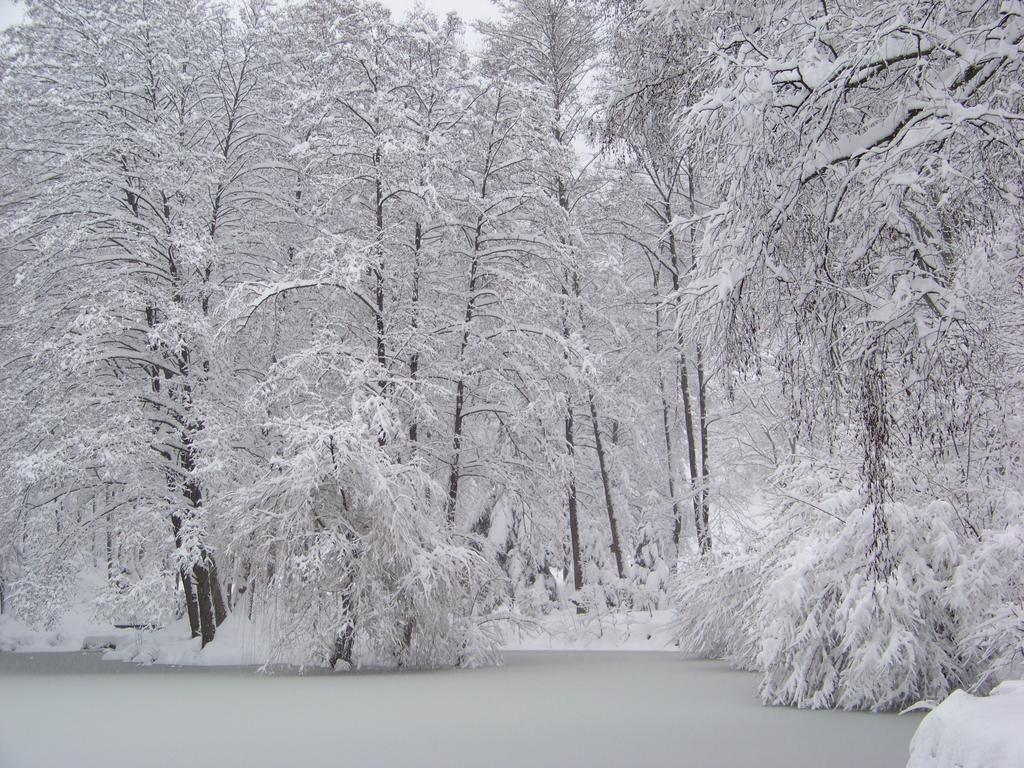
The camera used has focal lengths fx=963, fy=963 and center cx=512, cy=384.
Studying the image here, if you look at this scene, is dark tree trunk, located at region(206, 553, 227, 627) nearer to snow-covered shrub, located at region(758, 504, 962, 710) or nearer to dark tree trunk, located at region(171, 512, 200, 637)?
dark tree trunk, located at region(171, 512, 200, 637)

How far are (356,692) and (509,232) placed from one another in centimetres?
825

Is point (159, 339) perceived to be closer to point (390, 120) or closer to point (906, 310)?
point (390, 120)

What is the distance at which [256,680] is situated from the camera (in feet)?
40.6

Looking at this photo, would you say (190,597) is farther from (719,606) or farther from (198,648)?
(719,606)

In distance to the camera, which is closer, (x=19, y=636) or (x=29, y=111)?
(x=29, y=111)

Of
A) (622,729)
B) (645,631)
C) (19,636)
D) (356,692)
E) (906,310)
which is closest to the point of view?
(906,310)

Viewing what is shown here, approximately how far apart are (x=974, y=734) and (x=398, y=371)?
39.7ft

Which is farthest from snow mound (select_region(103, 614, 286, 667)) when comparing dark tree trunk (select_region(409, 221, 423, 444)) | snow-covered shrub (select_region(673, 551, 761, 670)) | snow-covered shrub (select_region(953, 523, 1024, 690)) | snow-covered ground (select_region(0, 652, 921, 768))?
snow-covered shrub (select_region(953, 523, 1024, 690))

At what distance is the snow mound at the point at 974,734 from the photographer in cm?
391

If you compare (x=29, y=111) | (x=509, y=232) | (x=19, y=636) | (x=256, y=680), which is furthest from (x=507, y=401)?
(x=19, y=636)

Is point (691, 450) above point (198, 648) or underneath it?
above

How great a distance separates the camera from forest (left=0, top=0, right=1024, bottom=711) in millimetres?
8812

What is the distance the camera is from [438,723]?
8203 millimetres

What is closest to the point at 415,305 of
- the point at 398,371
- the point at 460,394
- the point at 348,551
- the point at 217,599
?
the point at 398,371
